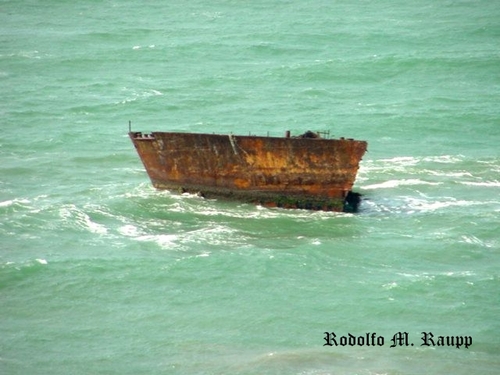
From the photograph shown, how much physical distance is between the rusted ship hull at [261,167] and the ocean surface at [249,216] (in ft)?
1.70

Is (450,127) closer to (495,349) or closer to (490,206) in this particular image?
(490,206)

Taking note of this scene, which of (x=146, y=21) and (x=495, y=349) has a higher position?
(x=146, y=21)

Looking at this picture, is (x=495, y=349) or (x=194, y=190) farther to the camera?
(x=194, y=190)

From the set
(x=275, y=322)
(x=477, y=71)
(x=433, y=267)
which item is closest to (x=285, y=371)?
(x=275, y=322)

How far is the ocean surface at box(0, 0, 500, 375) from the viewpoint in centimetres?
2309

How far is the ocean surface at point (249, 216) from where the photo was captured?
23094 millimetres

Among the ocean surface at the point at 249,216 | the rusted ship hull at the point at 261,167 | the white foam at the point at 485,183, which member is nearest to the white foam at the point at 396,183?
the ocean surface at the point at 249,216

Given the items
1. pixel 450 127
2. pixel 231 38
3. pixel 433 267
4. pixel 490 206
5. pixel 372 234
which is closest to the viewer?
pixel 433 267

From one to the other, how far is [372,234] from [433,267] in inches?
118

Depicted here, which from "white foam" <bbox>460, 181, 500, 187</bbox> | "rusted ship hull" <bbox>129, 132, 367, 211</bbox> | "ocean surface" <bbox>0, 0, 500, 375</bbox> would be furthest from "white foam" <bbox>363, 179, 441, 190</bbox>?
"rusted ship hull" <bbox>129, 132, 367, 211</bbox>

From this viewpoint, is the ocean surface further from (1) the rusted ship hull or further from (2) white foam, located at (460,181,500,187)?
(1) the rusted ship hull

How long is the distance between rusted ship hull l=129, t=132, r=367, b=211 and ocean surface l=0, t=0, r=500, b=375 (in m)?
0.52

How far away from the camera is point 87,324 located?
79.4 feet

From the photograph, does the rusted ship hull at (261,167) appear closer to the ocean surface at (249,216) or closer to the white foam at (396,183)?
the ocean surface at (249,216)
